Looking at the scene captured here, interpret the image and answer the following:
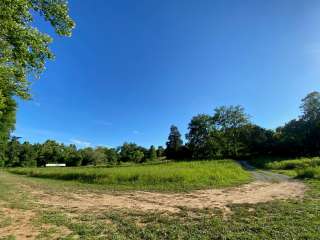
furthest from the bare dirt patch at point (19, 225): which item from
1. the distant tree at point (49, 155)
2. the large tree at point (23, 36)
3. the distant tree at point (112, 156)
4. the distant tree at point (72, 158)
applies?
the distant tree at point (49, 155)

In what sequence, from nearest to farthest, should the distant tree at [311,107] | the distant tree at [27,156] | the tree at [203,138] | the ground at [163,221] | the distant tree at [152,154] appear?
the ground at [163,221] → the distant tree at [311,107] → the tree at [203,138] → the distant tree at [27,156] → the distant tree at [152,154]

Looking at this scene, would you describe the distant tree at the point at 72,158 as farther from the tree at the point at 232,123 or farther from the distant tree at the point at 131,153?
the tree at the point at 232,123

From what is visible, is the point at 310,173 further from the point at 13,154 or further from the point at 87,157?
the point at 87,157

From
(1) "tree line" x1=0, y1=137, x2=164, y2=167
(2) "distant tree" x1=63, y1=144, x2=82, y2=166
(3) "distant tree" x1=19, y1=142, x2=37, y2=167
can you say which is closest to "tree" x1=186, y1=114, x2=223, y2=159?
(1) "tree line" x1=0, y1=137, x2=164, y2=167

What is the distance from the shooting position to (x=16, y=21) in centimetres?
868

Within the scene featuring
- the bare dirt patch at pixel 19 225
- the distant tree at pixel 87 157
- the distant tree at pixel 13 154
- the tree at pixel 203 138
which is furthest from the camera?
the distant tree at pixel 87 157

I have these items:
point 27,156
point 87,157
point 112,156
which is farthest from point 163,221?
point 112,156

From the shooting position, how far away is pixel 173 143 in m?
98.2

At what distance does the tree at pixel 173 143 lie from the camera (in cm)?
9694

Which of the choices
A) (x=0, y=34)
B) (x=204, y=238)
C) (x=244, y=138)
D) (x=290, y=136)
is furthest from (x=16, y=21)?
(x=244, y=138)

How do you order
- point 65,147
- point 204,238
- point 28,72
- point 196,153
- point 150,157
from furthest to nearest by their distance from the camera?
point 65,147 → point 150,157 → point 196,153 → point 28,72 → point 204,238

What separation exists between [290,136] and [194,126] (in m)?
32.6

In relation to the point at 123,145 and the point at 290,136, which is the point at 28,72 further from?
the point at 123,145

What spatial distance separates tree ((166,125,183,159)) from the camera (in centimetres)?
9694
